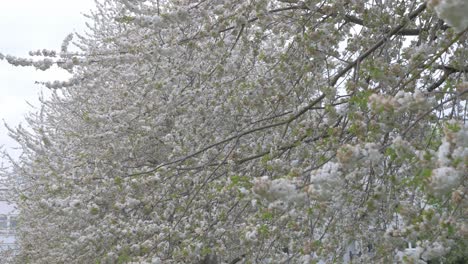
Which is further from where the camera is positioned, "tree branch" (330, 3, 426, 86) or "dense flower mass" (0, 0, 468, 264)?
"tree branch" (330, 3, 426, 86)

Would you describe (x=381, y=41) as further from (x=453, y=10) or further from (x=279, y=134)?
(x=453, y=10)

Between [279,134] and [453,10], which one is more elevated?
[279,134]

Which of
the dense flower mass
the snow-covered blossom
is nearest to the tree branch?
the dense flower mass

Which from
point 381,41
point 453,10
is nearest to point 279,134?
point 381,41

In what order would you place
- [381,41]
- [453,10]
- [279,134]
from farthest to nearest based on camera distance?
[279,134] → [381,41] → [453,10]

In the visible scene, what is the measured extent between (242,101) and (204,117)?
2.98ft

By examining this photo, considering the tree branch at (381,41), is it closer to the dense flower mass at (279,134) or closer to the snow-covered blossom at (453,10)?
the dense flower mass at (279,134)

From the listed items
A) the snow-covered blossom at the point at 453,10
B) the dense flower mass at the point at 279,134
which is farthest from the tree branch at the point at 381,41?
the snow-covered blossom at the point at 453,10

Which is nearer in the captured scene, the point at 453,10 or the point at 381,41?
the point at 453,10

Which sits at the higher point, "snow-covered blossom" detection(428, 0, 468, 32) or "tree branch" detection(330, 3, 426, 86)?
"tree branch" detection(330, 3, 426, 86)

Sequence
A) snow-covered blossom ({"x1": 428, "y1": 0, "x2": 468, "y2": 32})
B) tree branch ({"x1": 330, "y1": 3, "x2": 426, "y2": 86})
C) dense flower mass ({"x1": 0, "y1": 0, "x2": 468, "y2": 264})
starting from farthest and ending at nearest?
1. tree branch ({"x1": 330, "y1": 3, "x2": 426, "y2": 86})
2. dense flower mass ({"x1": 0, "y1": 0, "x2": 468, "y2": 264})
3. snow-covered blossom ({"x1": 428, "y1": 0, "x2": 468, "y2": 32})

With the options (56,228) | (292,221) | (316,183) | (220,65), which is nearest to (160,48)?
(220,65)

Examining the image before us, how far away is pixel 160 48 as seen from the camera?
189 inches

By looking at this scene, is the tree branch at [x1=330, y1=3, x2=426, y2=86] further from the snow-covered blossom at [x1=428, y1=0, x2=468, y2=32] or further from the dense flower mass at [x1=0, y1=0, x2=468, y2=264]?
the snow-covered blossom at [x1=428, y1=0, x2=468, y2=32]
